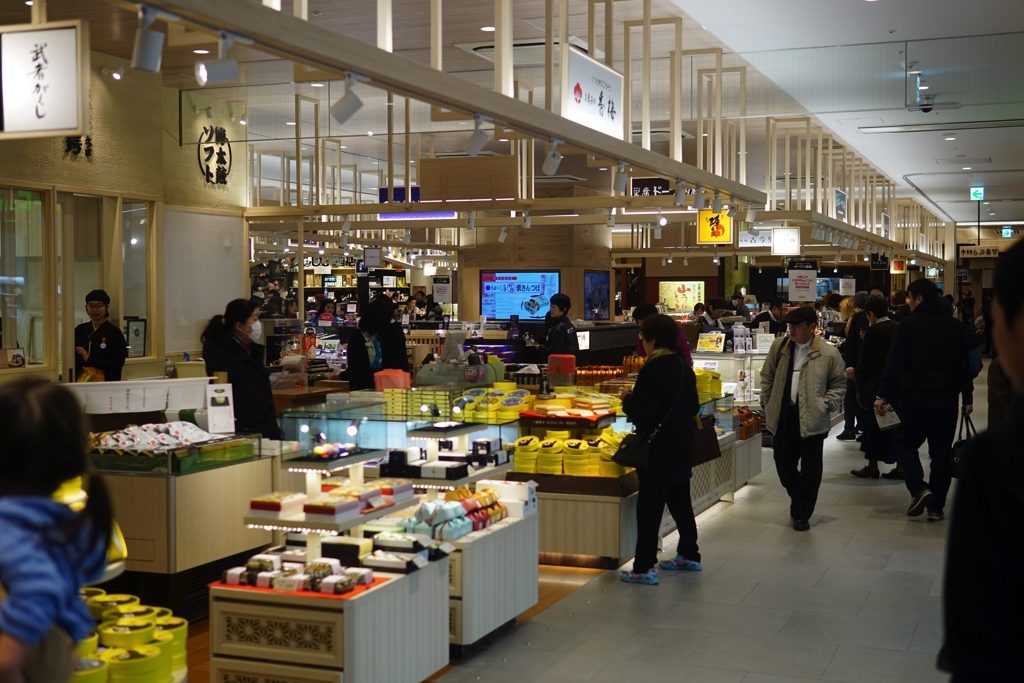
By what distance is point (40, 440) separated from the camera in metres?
2.14

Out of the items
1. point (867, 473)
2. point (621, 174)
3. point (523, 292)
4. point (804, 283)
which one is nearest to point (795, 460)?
point (621, 174)

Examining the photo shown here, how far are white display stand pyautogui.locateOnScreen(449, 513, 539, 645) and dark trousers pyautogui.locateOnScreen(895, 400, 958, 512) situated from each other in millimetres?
3824

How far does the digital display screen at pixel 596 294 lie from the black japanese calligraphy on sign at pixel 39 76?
15114mm

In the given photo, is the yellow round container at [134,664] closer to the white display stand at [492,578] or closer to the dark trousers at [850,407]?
the white display stand at [492,578]

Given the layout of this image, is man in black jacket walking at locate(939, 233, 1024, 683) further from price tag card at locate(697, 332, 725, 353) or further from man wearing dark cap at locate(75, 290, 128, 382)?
price tag card at locate(697, 332, 725, 353)

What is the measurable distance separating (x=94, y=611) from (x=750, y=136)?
1243 cm

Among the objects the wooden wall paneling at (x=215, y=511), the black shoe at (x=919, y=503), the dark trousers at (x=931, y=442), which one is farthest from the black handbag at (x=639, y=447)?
the black shoe at (x=919, y=503)

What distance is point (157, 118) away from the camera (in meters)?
9.90

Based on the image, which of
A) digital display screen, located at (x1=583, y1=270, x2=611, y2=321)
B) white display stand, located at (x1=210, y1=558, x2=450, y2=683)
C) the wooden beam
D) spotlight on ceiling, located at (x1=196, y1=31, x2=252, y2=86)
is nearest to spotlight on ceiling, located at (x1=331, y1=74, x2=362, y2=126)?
the wooden beam

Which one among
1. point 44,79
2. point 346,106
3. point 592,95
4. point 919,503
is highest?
point 592,95

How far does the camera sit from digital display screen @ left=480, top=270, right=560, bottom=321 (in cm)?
1969

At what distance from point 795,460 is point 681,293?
25809 mm

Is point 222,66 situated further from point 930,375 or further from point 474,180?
point 474,180

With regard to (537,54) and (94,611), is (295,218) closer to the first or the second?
(537,54)
